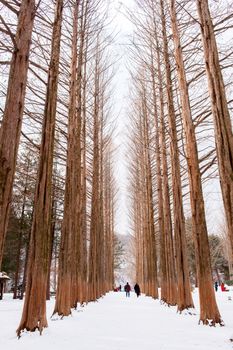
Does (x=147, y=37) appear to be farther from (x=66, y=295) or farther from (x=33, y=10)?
(x=66, y=295)

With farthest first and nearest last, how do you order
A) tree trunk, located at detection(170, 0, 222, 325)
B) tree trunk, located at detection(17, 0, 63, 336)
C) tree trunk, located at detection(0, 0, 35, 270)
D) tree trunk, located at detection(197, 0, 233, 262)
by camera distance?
tree trunk, located at detection(170, 0, 222, 325), tree trunk, located at detection(17, 0, 63, 336), tree trunk, located at detection(197, 0, 233, 262), tree trunk, located at detection(0, 0, 35, 270)

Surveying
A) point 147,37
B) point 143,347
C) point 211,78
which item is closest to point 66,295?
point 143,347

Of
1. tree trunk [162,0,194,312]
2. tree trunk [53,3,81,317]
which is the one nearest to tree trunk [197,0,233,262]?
tree trunk [53,3,81,317]

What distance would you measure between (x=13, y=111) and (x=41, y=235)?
2.25 metres

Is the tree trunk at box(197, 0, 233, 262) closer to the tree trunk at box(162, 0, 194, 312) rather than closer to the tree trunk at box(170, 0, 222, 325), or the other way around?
the tree trunk at box(170, 0, 222, 325)

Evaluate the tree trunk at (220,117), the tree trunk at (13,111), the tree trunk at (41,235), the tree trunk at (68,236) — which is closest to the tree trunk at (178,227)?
the tree trunk at (68,236)

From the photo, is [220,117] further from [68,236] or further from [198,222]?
[68,236]

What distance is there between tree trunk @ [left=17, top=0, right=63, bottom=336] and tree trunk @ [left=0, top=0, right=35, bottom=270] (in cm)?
173

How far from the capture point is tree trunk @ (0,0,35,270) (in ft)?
10.3

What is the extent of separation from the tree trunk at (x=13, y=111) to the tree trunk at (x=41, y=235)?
5.67 feet

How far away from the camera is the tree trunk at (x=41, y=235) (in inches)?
185

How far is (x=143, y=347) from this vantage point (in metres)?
3.82

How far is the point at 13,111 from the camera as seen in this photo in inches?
136

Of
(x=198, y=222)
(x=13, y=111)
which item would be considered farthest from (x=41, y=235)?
(x=198, y=222)
